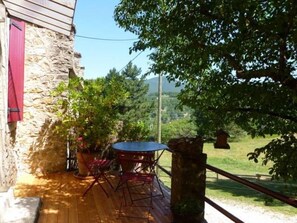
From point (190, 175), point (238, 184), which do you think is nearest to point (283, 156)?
point (190, 175)

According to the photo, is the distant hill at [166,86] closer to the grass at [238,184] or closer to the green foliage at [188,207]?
the green foliage at [188,207]

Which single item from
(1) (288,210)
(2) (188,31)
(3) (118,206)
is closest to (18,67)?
(3) (118,206)

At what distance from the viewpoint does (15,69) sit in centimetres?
436

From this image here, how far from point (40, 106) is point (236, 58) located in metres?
3.91

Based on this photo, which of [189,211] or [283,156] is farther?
[189,211]

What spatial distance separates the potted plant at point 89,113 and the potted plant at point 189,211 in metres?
2.32

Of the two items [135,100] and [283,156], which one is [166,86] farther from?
[283,156]

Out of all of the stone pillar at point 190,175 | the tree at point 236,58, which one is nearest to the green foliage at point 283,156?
the tree at point 236,58

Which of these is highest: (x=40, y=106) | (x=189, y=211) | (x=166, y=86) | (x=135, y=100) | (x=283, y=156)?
(x=166, y=86)

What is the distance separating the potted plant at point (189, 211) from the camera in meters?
3.08

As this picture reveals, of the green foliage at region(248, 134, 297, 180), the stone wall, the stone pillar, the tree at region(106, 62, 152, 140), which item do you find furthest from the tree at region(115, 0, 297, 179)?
the tree at region(106, 62, 152, 140)

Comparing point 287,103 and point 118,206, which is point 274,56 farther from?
point 118,206

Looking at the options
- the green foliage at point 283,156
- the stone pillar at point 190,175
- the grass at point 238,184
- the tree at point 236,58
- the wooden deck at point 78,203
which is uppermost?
the tree at point 236,58

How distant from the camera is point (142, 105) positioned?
91.2ft
